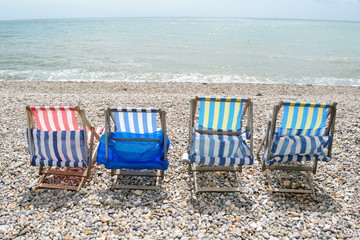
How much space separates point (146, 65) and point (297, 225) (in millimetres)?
18289

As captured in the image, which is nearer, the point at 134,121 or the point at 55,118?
the point at 55,118

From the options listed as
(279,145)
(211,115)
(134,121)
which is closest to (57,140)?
(134,121)

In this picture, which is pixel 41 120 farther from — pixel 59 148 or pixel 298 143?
pixel 298 143

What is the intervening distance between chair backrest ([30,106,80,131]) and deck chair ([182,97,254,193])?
1.77 m

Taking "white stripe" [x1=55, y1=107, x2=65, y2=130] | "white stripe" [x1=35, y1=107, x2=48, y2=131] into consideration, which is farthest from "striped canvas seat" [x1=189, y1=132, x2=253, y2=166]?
"white stripe" [x1=35, y1=107, x2=48, y2=131]

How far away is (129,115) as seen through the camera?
397 cm

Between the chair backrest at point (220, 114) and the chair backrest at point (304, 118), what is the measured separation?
68 centimetres

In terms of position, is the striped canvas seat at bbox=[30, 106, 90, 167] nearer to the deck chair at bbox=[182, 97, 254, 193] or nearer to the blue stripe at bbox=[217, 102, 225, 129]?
the deck chair at bbox=[182, 97, 254, 193]

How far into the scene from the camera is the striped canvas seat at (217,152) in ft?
12.6

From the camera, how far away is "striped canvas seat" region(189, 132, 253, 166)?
12.6ft

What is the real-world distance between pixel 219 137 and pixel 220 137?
0.05ft

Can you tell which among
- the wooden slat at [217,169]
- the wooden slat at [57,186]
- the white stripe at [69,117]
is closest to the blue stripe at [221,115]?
the wooden slat at [217,169]

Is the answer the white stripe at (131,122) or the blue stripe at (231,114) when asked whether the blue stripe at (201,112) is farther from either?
the white stripe at (131,122)

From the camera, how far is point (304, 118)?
3932mm
